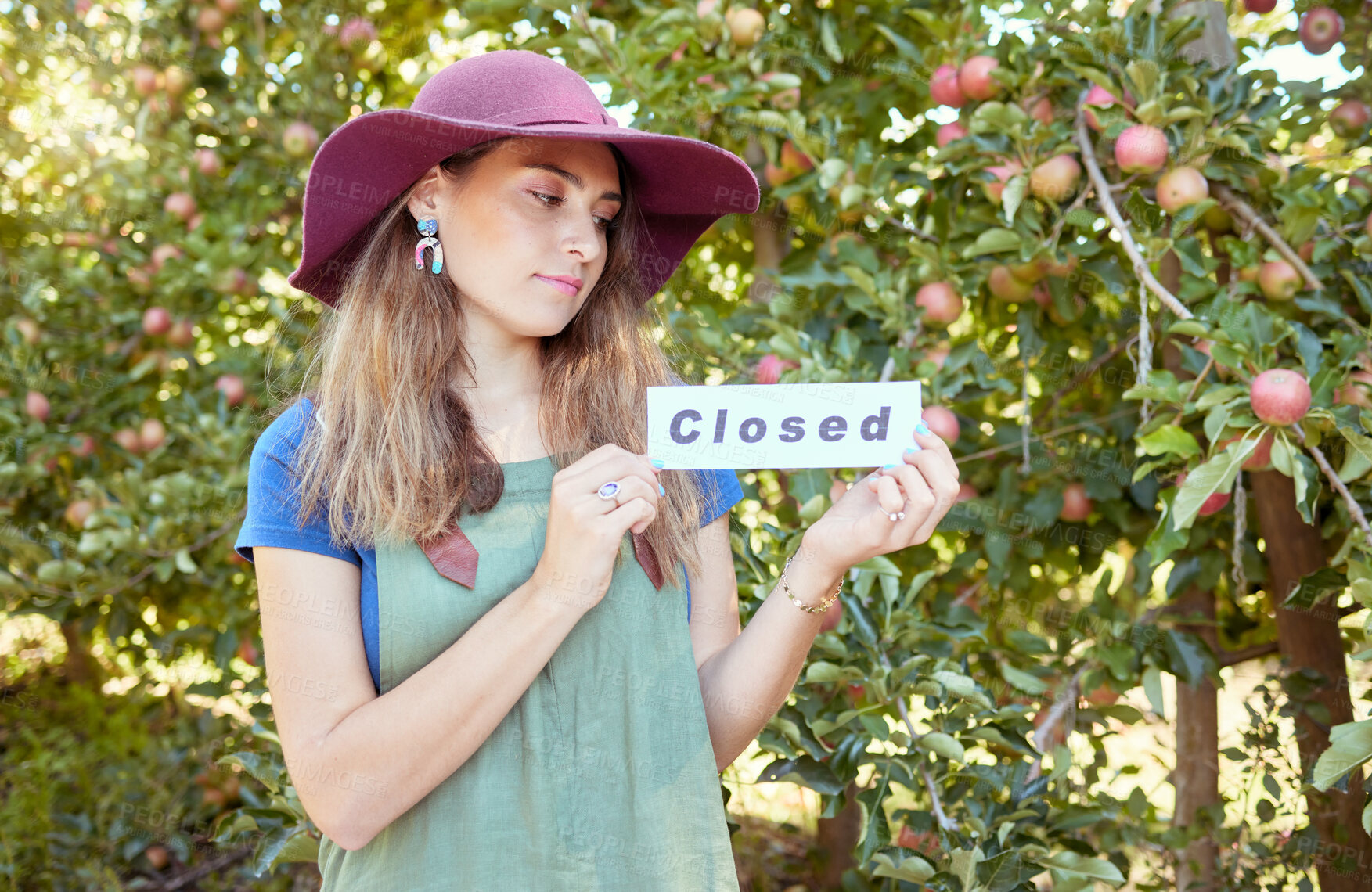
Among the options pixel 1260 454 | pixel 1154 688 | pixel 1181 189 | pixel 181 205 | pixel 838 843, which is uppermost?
pixel 181 205

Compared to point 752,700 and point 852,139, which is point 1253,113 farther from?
point 752,700

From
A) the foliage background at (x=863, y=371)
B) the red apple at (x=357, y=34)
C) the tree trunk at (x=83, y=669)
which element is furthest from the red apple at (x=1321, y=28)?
the tree trunk at (x=83, y=669)

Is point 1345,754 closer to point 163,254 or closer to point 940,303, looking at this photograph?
point 940,303

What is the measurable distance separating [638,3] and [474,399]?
147 centimetres

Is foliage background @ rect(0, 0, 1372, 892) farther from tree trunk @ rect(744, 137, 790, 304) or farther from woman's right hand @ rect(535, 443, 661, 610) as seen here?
woman's right hand @ rect(535, 443, 661, 610)

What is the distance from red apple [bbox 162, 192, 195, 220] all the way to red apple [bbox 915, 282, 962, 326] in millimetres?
2113

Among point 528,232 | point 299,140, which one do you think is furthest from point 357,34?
point 528,232

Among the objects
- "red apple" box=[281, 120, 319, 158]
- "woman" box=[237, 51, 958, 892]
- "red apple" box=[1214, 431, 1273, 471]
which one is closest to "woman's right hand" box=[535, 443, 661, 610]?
"woman" box=[237, 51, 958, 892]

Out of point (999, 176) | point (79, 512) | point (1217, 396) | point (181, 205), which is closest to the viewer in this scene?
point (1217, 396)

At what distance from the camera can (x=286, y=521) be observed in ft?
A: 3.38

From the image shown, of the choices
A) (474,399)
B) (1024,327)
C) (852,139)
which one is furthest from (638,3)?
(474,399)

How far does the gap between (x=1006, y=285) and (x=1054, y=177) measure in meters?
0.24

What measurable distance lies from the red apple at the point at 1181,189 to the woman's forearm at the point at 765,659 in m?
1.10

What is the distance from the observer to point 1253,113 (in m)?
1.89
